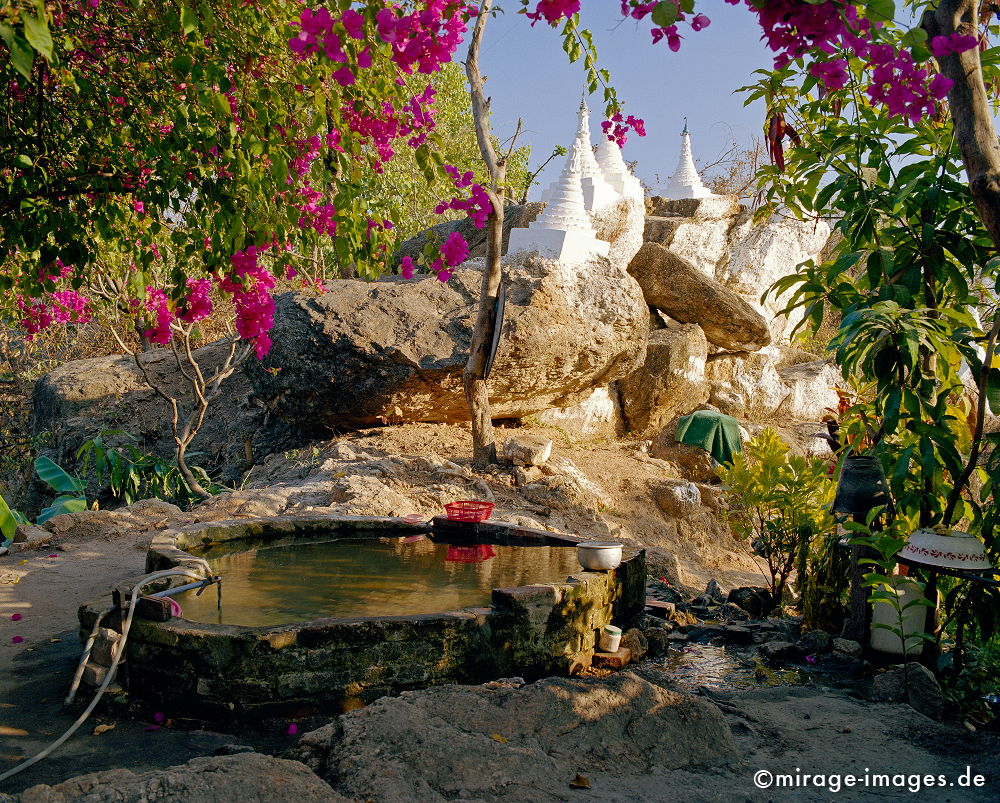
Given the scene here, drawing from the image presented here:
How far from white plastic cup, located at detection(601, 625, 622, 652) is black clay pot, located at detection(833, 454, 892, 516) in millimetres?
1775

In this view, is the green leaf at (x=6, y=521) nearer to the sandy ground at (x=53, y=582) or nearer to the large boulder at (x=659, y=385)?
the sandy ground at (x=53, y=582)

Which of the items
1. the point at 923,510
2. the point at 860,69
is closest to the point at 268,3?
the point at 860,69

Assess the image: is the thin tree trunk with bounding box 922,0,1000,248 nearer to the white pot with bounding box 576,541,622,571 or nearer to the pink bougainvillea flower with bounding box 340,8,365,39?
the pink bougainvillea flower with bounding box 340,8,365,39

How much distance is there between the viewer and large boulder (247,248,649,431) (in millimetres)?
10070

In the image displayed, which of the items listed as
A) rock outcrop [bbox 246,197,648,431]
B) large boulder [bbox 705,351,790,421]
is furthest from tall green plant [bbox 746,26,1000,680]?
large boulder [bbox 705,351,790,421]

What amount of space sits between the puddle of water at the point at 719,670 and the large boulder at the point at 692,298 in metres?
9.80

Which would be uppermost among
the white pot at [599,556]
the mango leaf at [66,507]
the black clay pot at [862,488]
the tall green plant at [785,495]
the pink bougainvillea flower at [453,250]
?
the pink bougainvillea flower at [453,250]

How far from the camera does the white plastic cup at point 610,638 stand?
5.49m

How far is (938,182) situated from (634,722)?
313 centimetres

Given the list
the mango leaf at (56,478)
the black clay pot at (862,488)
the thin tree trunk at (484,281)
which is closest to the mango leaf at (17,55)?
the black clay pot at (862,488)

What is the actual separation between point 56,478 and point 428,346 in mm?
4893

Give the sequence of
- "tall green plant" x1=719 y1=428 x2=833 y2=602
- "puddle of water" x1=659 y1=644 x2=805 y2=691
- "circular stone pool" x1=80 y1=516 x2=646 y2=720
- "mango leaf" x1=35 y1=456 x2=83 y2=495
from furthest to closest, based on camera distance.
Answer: "mango leaf" x1=35 y1=456 x2=83 y2=495 < "tall green plant" x1=719 y1=428 x2=833 y2=602 < "puddle of water" x1=659 y1=644 x2=805 y2=691 < "circular stone pool" x1=80 y1=516 x2=646 y2=720

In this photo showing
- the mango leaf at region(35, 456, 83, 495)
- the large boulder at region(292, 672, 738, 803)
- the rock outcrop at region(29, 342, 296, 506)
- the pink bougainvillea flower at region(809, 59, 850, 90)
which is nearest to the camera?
the pink bougainvillea flower at region(809, 59, 850, 90)

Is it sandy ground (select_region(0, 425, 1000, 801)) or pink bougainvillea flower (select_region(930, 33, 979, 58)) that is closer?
pink bougainvillea flower (select_region(930, 33, 979, 58))
